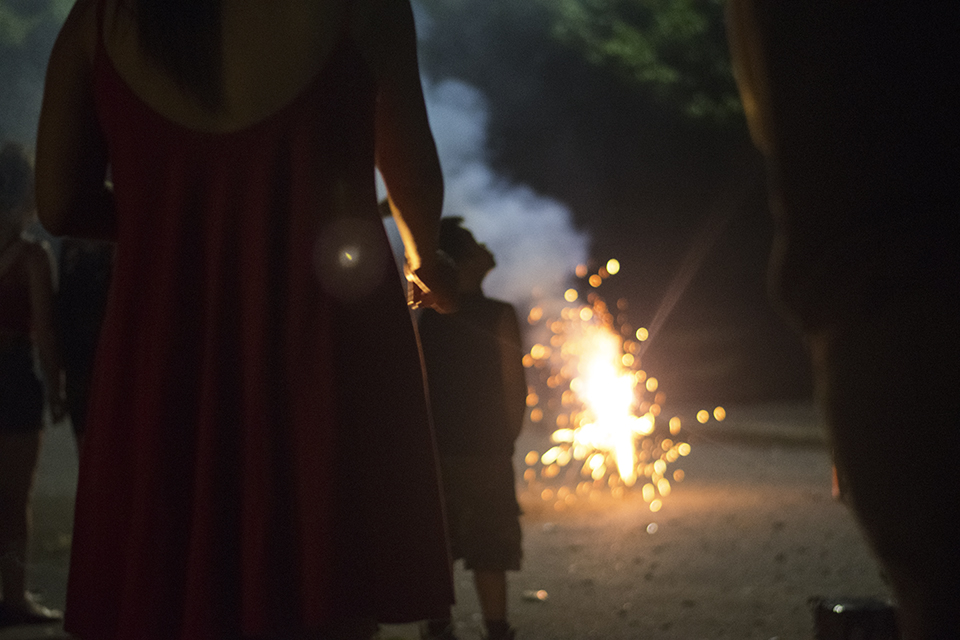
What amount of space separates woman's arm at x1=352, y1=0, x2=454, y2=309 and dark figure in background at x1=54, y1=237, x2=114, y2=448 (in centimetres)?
290

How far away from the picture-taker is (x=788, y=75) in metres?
1.45

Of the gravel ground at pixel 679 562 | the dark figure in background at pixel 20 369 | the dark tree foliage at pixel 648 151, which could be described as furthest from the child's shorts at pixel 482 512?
the dark tree foliage at pixel 648 151

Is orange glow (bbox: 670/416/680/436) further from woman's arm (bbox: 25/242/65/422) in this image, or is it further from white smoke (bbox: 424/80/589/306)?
woman's arm (bbox: 25/242/65/422)

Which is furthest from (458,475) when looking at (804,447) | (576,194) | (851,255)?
(576,194)

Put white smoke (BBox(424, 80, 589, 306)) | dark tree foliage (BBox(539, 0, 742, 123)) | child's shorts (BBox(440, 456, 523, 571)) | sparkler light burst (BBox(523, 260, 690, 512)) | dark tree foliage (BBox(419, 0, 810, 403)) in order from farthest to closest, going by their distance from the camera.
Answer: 1. dark tree foliage (BBox(539, 0, 742, 123))
2. dark tree foliage (BBox(419, 0, 810, 403))
3. white smoke (BBox(424, 80, 589, 306))
4. sparkler light burst (BBox(523, 260, 690, 512))
5. child's shorts (BBox(440, 456, 523, 571))

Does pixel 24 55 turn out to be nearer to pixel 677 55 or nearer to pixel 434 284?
pixel 677 55

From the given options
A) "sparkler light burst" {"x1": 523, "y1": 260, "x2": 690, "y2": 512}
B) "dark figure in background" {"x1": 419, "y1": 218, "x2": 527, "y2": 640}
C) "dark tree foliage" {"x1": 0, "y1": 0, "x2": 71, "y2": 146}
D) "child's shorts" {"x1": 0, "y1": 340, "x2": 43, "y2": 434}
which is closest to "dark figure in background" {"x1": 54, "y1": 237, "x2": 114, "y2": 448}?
"child's shorts" {"x1": 0, "y1": 340, "x2": 43, "y2": 434}

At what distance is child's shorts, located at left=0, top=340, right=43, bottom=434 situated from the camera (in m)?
4.25

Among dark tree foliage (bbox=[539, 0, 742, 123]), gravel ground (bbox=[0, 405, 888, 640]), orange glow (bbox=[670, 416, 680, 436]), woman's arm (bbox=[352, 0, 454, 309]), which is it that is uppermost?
dark tree foliage (bbox=[539, 0, 742, 123])

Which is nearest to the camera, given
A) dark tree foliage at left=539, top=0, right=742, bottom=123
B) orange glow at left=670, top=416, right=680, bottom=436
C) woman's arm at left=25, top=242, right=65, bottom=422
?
woman's arm at left=25, top=242, right=65, bottom=422

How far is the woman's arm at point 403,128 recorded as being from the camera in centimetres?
166

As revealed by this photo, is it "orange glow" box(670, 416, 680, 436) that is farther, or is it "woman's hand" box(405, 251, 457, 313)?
"orange glow" box(670, 416, 680, 436)

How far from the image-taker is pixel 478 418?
413 cm

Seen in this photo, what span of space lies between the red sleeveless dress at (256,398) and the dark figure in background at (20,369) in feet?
9.40
